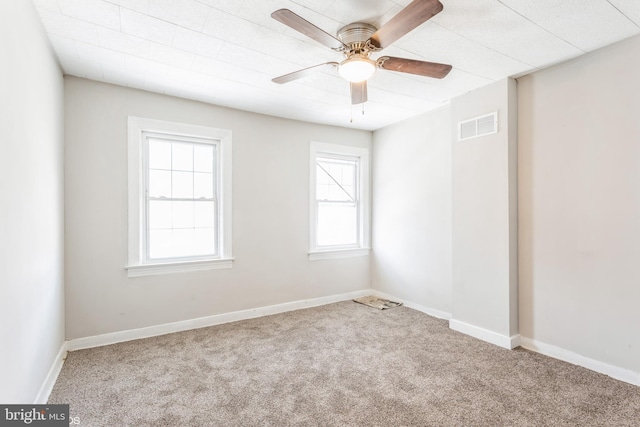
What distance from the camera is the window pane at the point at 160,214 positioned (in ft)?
11.2

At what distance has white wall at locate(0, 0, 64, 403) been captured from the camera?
1538 mm

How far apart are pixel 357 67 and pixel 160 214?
2563mm

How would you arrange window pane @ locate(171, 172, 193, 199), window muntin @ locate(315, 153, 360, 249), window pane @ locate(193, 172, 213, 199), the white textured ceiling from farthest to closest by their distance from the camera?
window muntin @ locate(315, 153, 360, 249)
window pane @ locate(193, 172, 213, 199)
window pane @ locate(171, 172, 193, 199)
the white textured ceiling

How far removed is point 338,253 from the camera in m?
4.62

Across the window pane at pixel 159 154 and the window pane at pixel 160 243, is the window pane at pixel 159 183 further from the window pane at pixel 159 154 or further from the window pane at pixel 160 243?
the window pane at pixel 160 243

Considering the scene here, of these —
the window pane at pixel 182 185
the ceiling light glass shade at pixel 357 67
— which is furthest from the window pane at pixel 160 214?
the ceiling light glass shade at pixel 357 67

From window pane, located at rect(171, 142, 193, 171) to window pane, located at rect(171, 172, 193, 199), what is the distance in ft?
0.22

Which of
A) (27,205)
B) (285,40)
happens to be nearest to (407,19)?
(285,40)

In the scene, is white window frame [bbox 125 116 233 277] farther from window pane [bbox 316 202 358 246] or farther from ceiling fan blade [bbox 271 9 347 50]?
ceiling fan blade [bbox 271 9 347 50]

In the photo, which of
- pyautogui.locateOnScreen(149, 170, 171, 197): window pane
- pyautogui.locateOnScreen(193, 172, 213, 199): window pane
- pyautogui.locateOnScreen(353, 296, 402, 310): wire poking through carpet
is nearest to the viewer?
pyautogui.locateOnScreen(149, 170, 171, 197): window pane

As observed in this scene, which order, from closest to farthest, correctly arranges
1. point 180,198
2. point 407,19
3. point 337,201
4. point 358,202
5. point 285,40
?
1. point 407,19
2. point 285,40
3. point 180,198
4. point 337,201
5. point 358,202

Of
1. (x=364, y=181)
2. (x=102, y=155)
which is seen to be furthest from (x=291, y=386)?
(x=364, y=181)

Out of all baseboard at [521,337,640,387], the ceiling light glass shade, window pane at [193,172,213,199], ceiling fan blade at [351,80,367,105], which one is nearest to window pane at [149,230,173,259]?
window pane at [193,172,213,199]

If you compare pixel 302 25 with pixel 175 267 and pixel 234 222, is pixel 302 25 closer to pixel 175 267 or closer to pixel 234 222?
pixel 234 222
